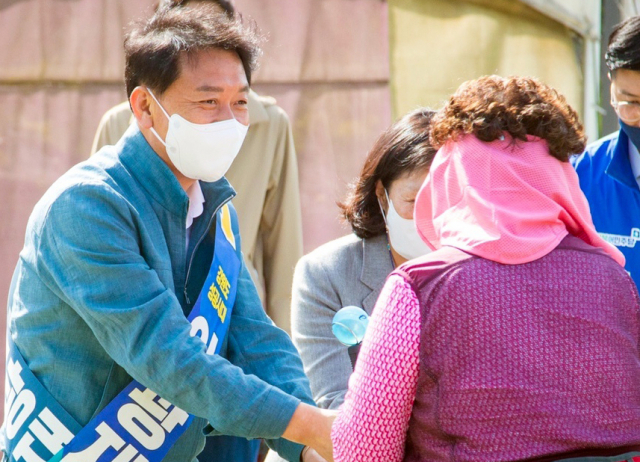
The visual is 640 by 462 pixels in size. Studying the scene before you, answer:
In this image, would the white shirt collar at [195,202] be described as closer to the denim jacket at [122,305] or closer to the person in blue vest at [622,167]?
the denim jacket at [122,305]

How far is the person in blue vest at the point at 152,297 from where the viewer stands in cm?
212

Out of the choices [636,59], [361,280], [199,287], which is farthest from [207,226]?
[636,59]

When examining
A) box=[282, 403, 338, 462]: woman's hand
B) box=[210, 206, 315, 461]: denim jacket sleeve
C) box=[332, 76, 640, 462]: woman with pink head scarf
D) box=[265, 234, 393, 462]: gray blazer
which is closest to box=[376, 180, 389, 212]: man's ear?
box=[265, 234, 393, 462]: gray blazer

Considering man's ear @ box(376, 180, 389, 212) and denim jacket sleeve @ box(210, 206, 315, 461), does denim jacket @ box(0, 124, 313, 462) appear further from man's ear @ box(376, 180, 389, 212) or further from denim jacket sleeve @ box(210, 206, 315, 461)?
man's ear @ box(376, 180, 389, 212)

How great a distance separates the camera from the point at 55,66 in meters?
4.75

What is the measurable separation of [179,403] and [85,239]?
44cm

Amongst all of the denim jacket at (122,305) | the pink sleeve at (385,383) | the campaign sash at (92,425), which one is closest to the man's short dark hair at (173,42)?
the denim jacket at (122,305)

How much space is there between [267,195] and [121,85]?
47.6 inches

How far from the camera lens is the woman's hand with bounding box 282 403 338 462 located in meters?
2.20

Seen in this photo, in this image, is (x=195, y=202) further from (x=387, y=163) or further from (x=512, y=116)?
(x=512, y=116)

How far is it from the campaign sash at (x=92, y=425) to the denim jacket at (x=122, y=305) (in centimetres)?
3

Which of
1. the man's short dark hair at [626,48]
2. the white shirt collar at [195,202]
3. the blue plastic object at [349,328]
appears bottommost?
the blue plastic object at [349,328]

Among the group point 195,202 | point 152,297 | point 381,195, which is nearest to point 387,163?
point 381,195

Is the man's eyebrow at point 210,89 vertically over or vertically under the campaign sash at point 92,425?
over
